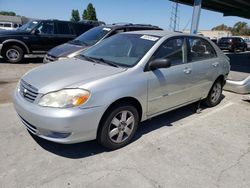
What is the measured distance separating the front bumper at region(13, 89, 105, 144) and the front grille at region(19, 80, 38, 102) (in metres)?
0.07

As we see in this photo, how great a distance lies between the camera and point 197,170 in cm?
311

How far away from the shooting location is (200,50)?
15.7 feet

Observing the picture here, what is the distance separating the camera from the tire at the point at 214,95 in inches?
210

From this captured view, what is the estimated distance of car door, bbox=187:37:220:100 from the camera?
14.8 ft

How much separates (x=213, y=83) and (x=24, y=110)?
3794 mm

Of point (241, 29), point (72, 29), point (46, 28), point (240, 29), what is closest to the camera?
point (46, 28)

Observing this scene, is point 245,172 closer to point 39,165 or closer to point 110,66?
point 110,66

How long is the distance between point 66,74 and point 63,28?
26.9 ft

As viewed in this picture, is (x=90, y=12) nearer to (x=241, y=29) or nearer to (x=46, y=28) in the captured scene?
(x=241, y=29)

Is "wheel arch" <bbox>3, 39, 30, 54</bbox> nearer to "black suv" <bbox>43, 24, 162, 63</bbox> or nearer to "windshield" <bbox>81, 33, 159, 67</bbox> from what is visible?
"black suv" <bbox>43, 24, 162, 63</bbox>

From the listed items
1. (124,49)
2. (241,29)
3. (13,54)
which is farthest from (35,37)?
(241,29)

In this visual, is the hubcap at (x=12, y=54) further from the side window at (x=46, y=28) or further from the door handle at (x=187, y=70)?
the door handle at (x=187, y=70)

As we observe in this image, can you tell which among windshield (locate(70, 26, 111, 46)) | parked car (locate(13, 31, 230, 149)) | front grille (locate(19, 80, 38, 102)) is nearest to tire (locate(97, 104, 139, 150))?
parked car (locate(13, 31, 230, 149))

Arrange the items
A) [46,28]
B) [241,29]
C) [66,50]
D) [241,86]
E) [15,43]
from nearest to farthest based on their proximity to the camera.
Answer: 1. [241,86]
2. [66,50]
3. [15,43]
4. [46,28]
5. [241,29]
